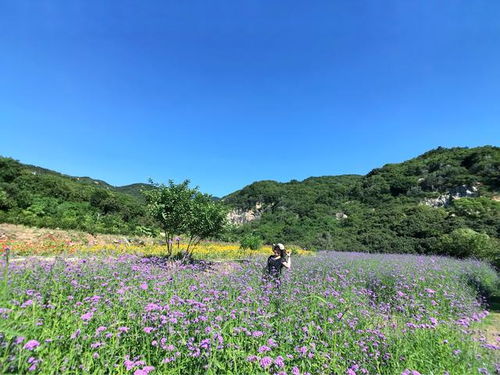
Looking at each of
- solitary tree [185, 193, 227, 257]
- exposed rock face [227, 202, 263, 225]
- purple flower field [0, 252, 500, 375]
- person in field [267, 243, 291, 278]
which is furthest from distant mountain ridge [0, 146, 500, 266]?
purple flower field [0, 252, 500, 375]

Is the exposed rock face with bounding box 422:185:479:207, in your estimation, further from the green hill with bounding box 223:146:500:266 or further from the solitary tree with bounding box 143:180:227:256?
the solitary tree with bounding box 143:180:227:256

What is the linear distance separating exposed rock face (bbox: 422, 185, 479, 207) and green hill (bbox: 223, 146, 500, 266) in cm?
8

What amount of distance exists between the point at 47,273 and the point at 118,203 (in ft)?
59.5

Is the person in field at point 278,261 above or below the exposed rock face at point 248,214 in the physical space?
below

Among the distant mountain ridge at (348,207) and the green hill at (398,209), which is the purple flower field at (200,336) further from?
the green hill at (398,209)

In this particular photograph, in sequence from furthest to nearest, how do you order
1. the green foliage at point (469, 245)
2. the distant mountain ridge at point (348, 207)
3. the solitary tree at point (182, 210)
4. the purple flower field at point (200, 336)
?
the distant mountain ridge at point (348, 207) → the green foliage at point (469, 245) → the solitary tree at point (182, 210) → the purple flower field at point (200, 336)

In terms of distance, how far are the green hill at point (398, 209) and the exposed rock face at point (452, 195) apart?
0.08 metres

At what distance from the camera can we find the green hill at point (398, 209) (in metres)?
21.0

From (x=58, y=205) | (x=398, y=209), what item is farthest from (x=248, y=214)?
(x=58, y=205)

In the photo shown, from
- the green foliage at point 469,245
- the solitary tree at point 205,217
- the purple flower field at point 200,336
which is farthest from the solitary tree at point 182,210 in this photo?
the green foliage at point 469,245

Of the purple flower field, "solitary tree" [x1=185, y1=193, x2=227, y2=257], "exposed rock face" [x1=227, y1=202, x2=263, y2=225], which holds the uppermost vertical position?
"exposed rock face" [x1=227, y1=202, x2=263, y2=225]

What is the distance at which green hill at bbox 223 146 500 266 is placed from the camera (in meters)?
21.0

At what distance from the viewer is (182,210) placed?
10125 mm

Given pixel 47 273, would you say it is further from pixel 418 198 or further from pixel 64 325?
pixel 418 198
